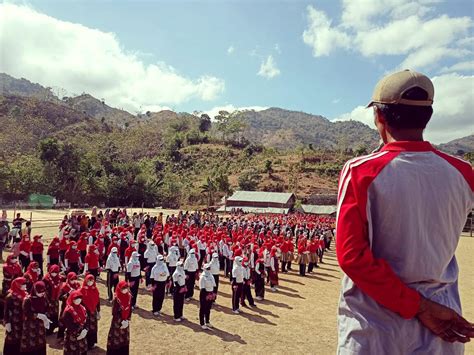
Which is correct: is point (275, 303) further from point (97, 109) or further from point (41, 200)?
point (97, 109)

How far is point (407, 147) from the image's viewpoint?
158cm

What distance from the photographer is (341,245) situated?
149 cm

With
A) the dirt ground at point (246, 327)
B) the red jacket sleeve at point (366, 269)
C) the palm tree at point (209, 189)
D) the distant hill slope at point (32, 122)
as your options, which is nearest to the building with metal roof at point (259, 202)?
the palm tree at point (209, 189)

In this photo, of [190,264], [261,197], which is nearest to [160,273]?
[190,264]

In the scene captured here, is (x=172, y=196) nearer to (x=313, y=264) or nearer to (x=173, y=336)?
(x=313, y=264)

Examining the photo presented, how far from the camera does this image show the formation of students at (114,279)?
21.9ft

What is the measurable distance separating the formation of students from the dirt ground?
33 cm

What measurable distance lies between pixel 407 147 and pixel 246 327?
9583 mm

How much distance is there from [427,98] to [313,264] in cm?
1821

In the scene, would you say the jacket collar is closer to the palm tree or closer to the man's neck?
the man's neck

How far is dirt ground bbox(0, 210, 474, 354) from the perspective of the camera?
8.73 metres

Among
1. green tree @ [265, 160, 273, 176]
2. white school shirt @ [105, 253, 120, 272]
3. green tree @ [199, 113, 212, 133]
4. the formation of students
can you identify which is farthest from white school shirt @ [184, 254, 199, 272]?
green tree @ [199, 113, 212, 133]

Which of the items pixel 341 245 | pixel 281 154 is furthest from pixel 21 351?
pixel 281 154

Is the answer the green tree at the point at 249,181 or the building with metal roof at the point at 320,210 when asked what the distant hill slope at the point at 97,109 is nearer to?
the green tree at the point at 249,181
